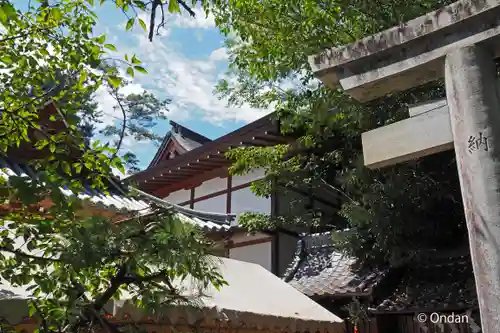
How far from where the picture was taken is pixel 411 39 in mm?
2928

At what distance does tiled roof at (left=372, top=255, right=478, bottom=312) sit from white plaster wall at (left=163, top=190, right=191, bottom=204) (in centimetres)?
759

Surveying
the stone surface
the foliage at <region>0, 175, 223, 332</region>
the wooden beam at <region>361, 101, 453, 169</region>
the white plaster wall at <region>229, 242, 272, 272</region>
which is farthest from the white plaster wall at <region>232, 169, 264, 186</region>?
the foliage at <region>0, 175, 223, 332</region>

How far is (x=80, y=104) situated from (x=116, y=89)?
0.34m

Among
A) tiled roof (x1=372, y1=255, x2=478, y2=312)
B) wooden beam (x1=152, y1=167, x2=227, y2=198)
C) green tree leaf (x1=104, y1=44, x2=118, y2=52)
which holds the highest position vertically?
wooden beam (x1=152, y1=167, x2=227, y2=198)

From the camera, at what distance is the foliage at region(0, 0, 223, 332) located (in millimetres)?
2166

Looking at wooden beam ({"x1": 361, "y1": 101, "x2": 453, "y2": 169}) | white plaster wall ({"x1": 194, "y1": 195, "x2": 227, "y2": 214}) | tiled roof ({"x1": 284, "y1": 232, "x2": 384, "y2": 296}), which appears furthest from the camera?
white plaster wall ({"x1": 194, "y1": 195, "x2": 227, "y2": 214})

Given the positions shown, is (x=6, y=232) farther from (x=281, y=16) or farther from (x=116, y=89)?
(x=281, y=16)

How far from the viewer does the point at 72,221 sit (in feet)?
7.67

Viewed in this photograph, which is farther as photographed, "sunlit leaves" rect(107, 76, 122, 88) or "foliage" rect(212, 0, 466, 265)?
"foliage" rect(212, 0, 466, 265)

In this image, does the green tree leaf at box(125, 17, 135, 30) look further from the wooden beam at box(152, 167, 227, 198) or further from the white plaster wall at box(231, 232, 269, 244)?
the wooden beam at box(152, 167, 227, 198)

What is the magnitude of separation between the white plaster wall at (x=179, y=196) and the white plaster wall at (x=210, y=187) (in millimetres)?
390

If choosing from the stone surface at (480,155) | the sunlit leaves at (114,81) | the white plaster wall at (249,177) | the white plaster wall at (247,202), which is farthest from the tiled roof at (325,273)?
the sunlit leaves at (114,81)

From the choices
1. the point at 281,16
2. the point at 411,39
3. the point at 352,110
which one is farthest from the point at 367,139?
the point at 352,110

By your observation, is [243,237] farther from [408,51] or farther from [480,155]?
[480,155]
